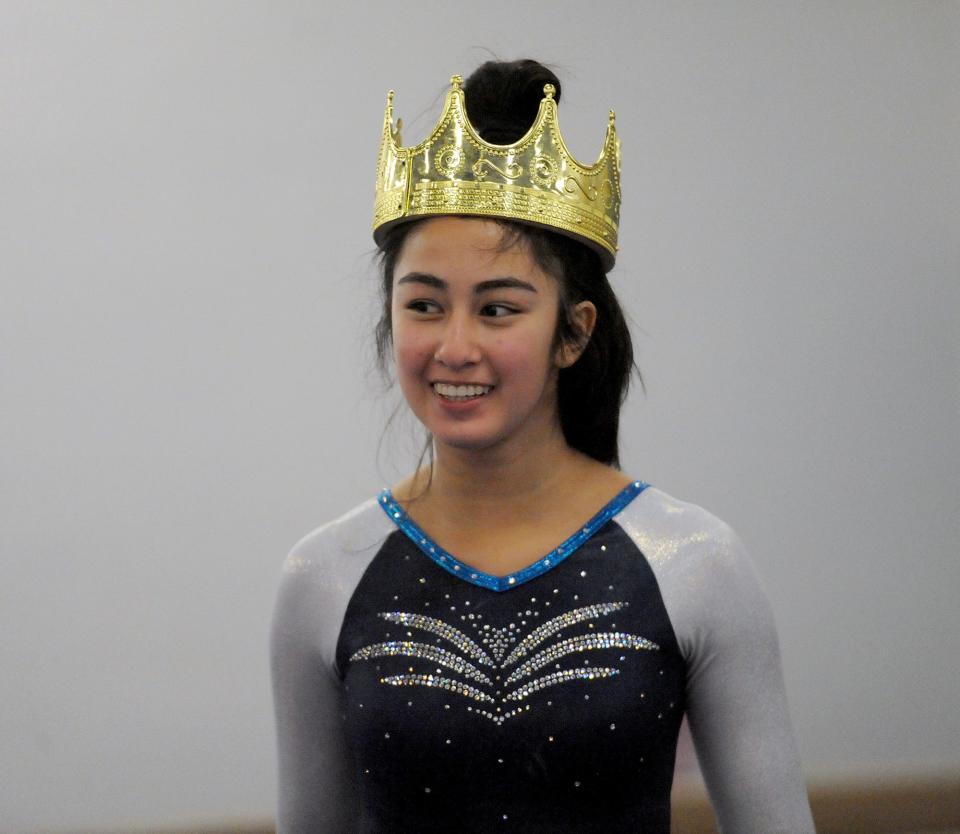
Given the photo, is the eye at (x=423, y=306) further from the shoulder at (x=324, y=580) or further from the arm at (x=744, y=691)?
the arm at (x=744, y=691)

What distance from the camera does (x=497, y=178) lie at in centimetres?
126

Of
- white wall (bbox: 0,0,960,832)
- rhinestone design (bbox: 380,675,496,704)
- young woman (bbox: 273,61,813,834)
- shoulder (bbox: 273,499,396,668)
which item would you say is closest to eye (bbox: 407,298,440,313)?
young woman (bbox: 273,61,813,834)

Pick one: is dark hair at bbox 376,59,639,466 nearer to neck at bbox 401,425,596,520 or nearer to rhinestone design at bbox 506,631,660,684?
neck at bbox 401,425,596,520

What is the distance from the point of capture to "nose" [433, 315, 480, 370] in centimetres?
122

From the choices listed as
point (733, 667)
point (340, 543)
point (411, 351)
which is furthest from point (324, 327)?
point (733, 667)

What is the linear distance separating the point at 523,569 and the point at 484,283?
0.92 ft

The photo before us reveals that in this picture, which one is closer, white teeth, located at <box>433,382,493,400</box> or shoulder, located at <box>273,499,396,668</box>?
white teeth, located at <box>433,382,493,400</box>

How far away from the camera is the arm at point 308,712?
1367 millimetres

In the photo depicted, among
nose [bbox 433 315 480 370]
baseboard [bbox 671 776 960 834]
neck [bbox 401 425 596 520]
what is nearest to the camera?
nose [bbox 433 315 480 370]

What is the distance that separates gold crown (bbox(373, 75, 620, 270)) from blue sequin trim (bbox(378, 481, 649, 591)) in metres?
0.26

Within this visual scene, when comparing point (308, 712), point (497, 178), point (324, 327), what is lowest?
point (308, 712)

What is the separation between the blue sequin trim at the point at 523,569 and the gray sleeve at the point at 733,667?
0.12 feet

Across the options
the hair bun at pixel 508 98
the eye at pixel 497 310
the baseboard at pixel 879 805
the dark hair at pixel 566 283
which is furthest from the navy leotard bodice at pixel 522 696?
the baseboard at pixel 879 805

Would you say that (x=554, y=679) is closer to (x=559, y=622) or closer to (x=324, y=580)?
(x=559, y=622)
